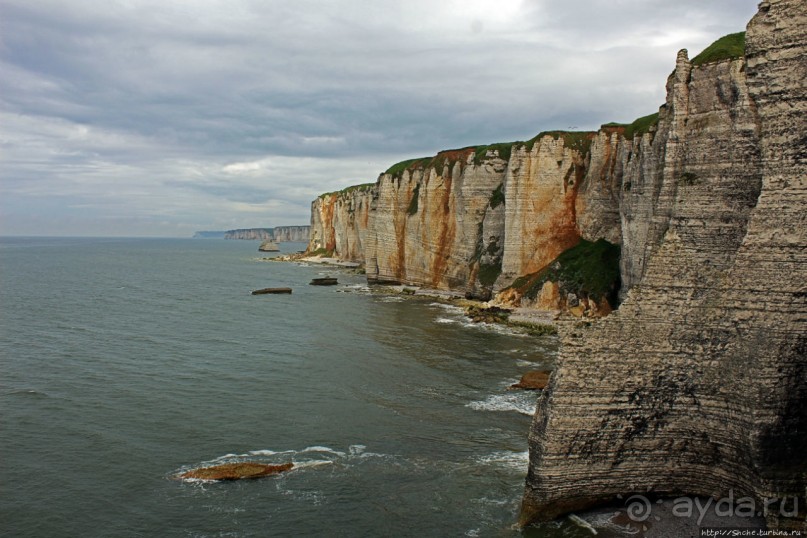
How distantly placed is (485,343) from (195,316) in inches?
1107

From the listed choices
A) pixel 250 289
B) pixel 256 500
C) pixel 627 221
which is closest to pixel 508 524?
pixel 256 500

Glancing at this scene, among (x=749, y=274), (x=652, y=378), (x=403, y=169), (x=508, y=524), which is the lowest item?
(x=508, y=524)

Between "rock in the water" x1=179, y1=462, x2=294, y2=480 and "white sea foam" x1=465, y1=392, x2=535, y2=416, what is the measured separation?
11.1m

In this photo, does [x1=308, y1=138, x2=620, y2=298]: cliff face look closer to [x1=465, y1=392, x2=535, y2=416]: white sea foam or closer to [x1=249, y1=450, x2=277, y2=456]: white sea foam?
[x1=465, y1=392, x2=535, y2=416]: white sea foam

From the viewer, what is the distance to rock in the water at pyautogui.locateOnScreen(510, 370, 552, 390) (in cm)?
3288

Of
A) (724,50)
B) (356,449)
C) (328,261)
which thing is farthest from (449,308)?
(328,261)

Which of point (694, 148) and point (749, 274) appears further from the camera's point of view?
point (694, 148)

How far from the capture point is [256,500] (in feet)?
67.6

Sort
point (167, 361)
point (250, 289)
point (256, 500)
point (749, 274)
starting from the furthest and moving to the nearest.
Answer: point (250, 289), point (167, 361), point (256, 500), point (749, 274)

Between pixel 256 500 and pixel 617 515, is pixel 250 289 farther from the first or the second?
pixel 617 515

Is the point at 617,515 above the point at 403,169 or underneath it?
underneath

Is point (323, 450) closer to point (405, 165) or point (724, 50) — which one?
point (724, 50)

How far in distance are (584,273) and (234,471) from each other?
3766cm

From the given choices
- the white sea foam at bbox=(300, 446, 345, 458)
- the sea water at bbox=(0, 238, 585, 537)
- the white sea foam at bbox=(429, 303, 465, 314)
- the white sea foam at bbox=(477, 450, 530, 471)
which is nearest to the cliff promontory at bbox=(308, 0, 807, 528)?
the sea water at bbox=(0, 238, 585, 537)
